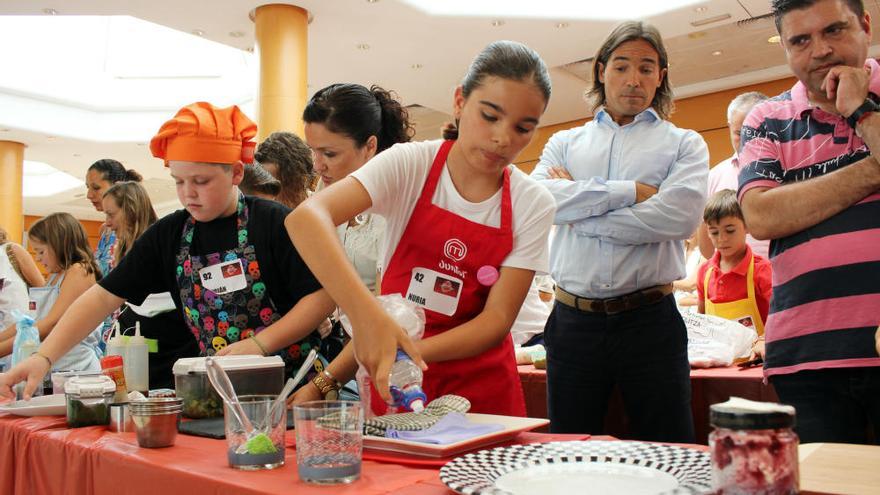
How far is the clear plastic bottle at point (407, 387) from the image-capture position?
45.8 inches

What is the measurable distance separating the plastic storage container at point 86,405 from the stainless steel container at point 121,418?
0.08m

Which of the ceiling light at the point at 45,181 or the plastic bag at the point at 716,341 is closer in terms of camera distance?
the plastic bag at the point at 716,341

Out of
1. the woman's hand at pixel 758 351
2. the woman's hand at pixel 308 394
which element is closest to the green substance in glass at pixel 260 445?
the woman's hand at pixel 308 394

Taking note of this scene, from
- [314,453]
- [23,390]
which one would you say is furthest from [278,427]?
[23,390]

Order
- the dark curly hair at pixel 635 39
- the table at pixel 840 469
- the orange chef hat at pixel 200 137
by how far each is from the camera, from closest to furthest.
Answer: the table at pixel 840 469 → the orange chef hat at pixel 200 137 → the dark curly hair at pixel 635 39

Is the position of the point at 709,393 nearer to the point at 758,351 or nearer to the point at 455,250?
the point at 758,351

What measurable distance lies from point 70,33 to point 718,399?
10.9 m


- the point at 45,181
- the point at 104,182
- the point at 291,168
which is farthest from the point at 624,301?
the point at 45,181

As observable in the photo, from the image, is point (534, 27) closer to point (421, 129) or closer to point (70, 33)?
point (421, 129)

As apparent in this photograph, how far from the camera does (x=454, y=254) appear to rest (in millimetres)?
1520

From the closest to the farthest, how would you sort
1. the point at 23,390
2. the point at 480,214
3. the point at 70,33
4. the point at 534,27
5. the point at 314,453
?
the point at 314,453
the point at 480,214
the point at 23,390
the point at 534,27
the point at 70,33

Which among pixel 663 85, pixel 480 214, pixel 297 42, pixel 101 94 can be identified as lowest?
pixel 480 214

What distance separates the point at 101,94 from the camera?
1192 cm

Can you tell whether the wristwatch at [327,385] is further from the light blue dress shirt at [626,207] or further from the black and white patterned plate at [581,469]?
the light blue dress shirt at [626,207]
